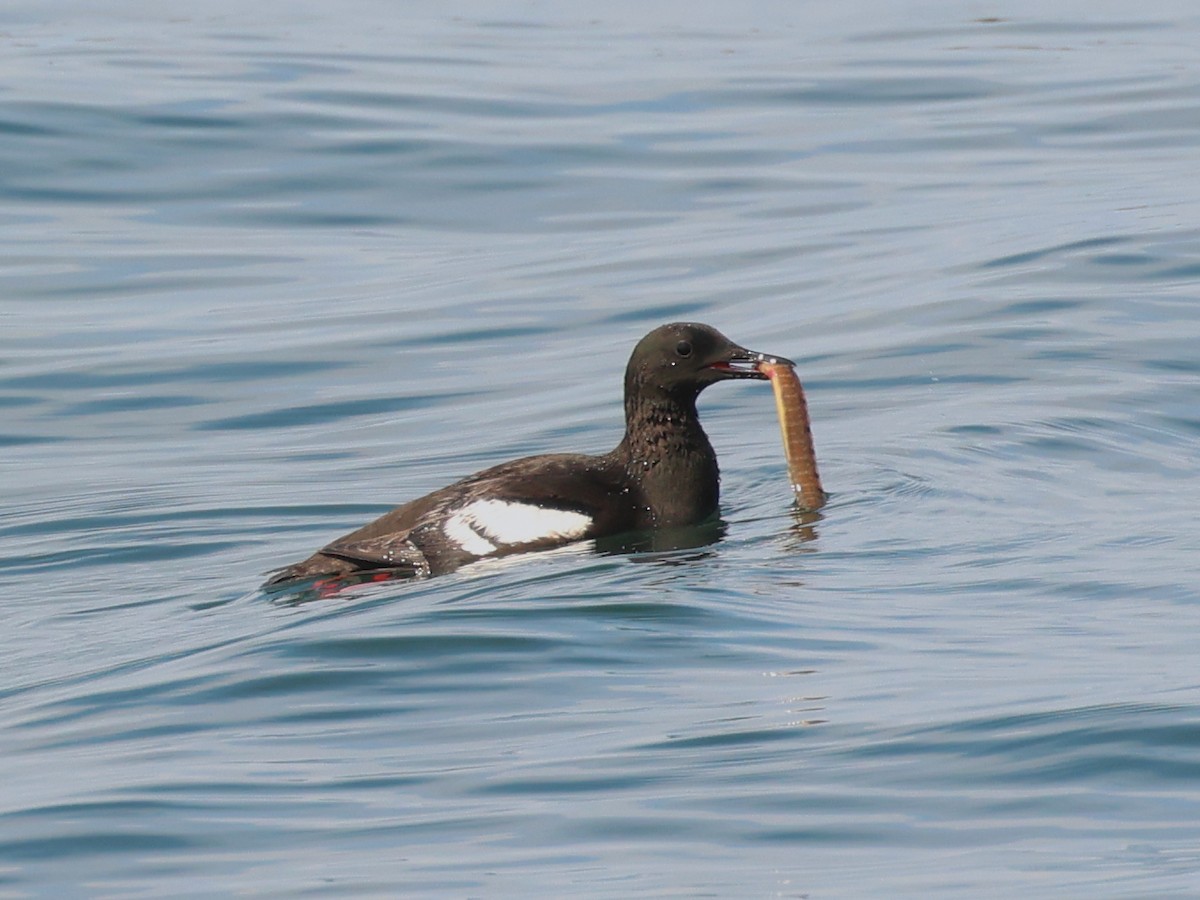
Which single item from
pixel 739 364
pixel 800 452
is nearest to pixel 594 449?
pixel 800 452

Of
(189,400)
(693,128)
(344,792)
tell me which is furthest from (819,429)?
(693,128)

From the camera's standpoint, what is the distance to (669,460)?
34.2 ft

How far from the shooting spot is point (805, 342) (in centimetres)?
1534

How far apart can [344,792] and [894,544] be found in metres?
4.03

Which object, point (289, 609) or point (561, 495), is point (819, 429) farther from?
point (289, 609)

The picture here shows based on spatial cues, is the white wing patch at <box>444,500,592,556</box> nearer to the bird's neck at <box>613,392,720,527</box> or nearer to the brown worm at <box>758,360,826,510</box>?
the bird's neck at <box>613,392,720,527</box>

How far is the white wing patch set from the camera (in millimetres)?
9641

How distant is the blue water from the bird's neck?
10.3 inches

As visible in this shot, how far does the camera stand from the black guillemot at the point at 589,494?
9625mm

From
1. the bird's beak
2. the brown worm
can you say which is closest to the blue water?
the brown worm

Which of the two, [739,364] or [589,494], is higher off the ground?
[739,364]

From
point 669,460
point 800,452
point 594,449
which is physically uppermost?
point 669,460

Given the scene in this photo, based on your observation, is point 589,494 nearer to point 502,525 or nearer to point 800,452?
point 502,525

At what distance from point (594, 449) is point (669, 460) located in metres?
2.52
